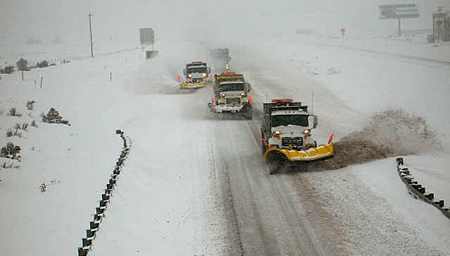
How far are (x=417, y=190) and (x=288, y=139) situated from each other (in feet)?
16.7

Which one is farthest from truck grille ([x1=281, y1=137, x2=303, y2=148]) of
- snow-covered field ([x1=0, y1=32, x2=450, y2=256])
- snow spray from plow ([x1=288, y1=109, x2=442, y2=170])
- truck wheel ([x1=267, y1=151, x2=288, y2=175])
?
snow-covered field ([x1=0, y1=32, x2=450, y2=256])

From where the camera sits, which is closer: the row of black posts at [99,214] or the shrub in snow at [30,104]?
the row of black posts at [99,214]

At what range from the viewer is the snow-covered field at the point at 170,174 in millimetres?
10797

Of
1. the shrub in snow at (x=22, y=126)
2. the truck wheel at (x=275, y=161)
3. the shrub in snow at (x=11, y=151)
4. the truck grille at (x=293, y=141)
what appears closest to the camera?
the truck wheel at (x=275, y=161)

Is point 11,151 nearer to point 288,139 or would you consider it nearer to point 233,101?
point 288,139

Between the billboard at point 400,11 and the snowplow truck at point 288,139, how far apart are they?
99287 millimetres

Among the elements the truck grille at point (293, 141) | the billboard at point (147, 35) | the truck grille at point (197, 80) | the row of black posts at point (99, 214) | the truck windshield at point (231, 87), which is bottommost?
the row of black posts at point (99, 214)

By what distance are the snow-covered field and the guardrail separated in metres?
0.22

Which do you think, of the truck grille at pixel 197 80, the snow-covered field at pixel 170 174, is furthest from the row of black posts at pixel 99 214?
the truck grille at pixel 197 80

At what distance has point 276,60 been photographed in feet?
195

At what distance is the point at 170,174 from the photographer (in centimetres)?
1579

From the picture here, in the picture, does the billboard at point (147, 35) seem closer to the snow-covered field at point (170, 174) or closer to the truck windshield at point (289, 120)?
the snow-covered field at point (170, 174)

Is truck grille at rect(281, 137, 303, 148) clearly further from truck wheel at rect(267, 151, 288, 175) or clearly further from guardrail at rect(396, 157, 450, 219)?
guardrail at rect(396, 157, 450, 219)

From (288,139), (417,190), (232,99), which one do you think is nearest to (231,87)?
(232,99)
